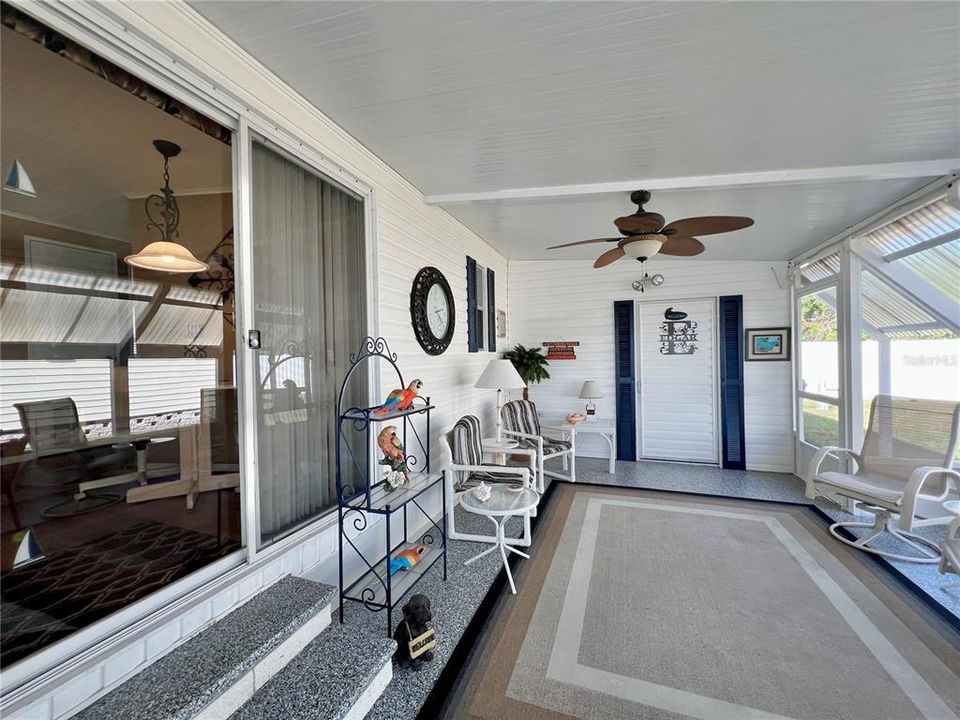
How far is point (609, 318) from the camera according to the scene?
5.54 m

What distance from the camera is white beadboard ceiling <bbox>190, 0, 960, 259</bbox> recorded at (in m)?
1.50

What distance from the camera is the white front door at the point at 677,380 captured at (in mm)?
5238

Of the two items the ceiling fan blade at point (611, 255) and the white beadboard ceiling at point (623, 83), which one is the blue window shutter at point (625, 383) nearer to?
the ceiling fan blade at point (611, 255)

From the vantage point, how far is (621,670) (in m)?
1.88

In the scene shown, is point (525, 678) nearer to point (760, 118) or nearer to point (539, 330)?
point (760, 118)

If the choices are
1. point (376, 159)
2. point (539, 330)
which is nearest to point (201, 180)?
point (376, 159)

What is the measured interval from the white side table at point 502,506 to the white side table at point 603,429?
Answer: 2.31m

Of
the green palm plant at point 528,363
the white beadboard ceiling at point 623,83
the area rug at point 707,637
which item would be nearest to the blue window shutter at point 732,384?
the area rug at point 707,637

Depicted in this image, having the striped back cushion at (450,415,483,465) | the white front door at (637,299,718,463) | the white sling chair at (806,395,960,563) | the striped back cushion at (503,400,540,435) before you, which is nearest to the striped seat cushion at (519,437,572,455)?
the striped back cushion at (503,400,540,435)

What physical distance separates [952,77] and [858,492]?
2.75m

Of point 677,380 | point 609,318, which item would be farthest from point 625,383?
point 609,318

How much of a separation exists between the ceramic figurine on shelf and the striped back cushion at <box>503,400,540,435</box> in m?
2.57

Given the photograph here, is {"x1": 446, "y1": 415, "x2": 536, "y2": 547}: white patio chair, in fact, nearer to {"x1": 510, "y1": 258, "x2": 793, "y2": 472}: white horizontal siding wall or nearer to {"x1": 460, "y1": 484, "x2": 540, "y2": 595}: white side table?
{"x1": 460, "y1": 484, "x2": 540, "y2": 595}: white side table

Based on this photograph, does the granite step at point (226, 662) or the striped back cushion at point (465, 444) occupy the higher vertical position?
the striped back cushion at point (465, 444)
